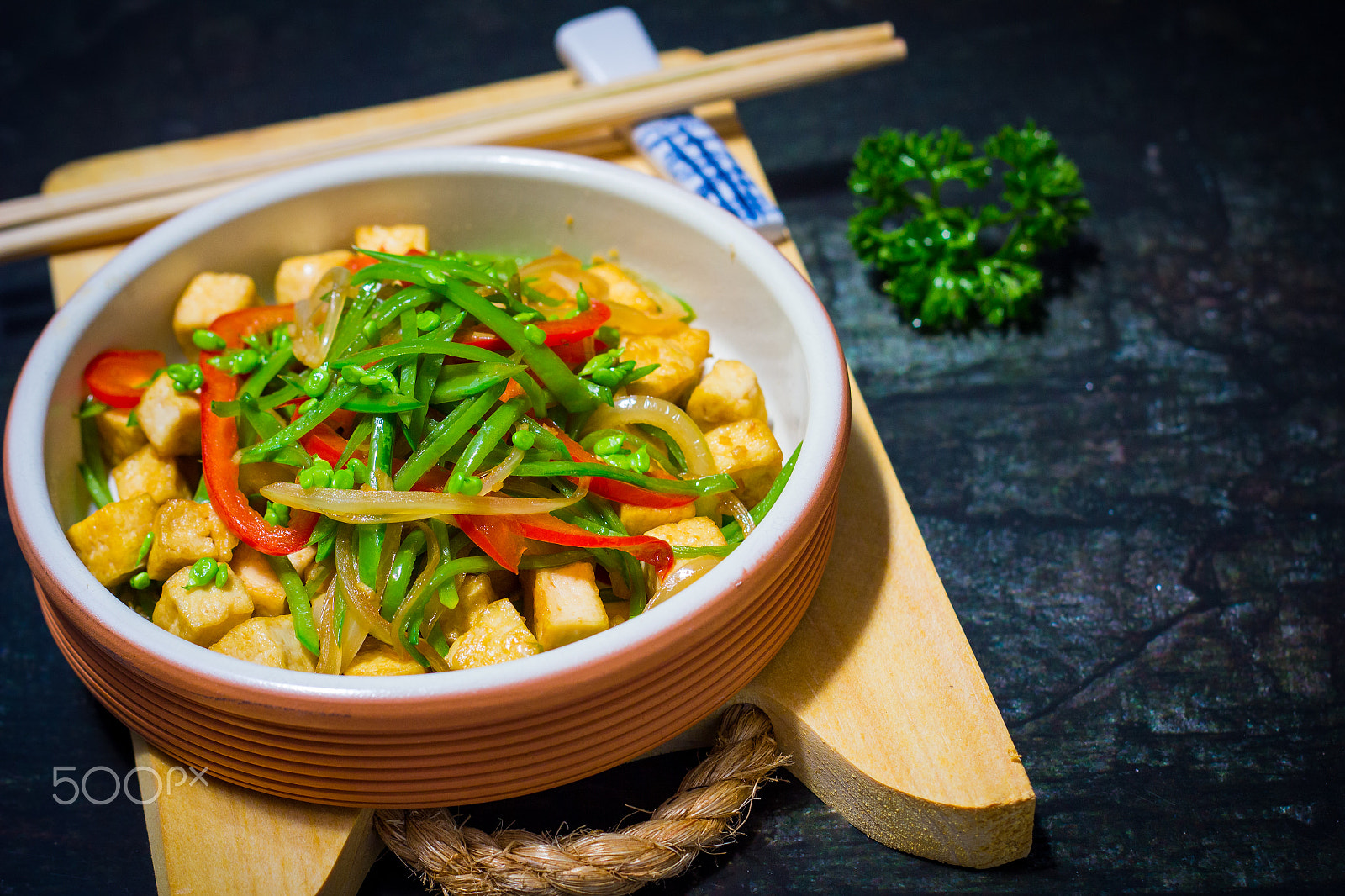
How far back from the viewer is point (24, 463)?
1932 millimetres

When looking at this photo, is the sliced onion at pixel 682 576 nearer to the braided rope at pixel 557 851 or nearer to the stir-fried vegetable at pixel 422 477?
the stir-fried vegetable at pixel 422 477

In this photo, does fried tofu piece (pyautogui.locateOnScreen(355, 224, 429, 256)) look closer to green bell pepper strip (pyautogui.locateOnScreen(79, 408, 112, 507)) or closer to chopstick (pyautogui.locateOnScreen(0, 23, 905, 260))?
chopstick (pyautogui.locateOnScreen(0, 23, 905, 260))

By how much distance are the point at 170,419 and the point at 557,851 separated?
1.11 metres

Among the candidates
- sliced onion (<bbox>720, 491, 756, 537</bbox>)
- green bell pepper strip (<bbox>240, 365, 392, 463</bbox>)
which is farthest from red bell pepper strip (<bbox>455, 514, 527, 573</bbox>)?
sliced onion (<bbox>720, 491, 756, 537</bbox>)

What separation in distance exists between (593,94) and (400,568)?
5.30 ft

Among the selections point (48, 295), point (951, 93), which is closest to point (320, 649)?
point (48, 295)

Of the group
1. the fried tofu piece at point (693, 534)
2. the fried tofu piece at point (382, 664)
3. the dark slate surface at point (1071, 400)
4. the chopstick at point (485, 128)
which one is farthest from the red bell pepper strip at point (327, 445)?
the chopstick at point (485, 128)

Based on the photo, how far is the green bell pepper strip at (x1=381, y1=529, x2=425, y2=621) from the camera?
1.85 m

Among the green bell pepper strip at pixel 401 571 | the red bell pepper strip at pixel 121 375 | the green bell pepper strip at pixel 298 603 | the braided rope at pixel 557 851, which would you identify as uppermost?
the red bell pepper strip at pixel 121 375

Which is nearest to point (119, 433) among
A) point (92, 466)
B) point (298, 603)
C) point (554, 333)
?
point (92, 466)

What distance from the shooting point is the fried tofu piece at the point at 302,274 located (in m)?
2.42

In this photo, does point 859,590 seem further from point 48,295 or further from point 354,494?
point 48,295

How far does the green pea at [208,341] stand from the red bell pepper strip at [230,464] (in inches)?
0.6

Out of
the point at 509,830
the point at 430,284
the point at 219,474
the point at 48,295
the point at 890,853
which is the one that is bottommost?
the point at 890,853
